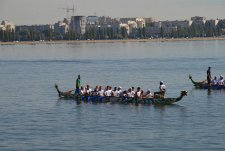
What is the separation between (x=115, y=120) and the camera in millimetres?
42156

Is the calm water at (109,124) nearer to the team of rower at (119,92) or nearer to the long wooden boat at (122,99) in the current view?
the long wooden boat at (122,99)

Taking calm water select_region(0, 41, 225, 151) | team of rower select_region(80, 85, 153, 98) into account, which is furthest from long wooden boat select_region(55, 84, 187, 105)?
calm water select_region(0, 41, 225, 151)

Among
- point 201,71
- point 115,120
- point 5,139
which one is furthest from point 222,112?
point 201,71

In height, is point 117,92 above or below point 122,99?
above

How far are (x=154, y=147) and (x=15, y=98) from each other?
25.7m

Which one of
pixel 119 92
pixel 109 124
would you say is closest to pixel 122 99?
pixel 119 92

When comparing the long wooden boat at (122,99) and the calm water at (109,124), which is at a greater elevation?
the long wooden boat at (122,99)

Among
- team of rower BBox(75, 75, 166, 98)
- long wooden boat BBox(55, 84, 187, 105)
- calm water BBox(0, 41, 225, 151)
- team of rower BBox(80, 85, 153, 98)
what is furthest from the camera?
team of rower BBox(80, 85, 153, 98)

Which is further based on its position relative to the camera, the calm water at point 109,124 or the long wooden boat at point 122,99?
the long wooden boat at point 122,99

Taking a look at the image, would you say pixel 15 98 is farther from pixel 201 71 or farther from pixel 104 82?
pixel 201 71

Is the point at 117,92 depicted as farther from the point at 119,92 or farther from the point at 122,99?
the point at 122,99

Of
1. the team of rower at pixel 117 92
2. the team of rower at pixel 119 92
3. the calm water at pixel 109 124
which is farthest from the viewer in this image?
the team of rower at pixel 117 92

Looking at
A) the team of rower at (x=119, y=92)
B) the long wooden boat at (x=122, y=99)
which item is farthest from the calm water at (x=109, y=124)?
the team of rower at (x=119, y=92)

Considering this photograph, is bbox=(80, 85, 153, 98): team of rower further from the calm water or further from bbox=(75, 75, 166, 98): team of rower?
the calm water
